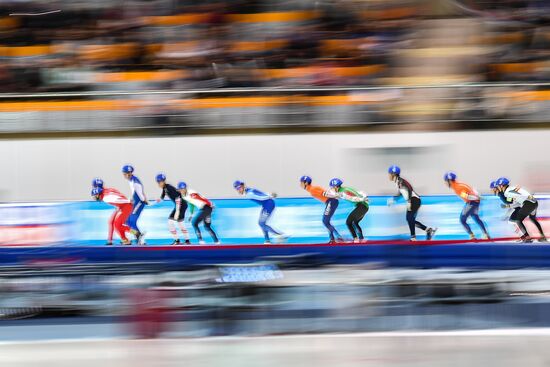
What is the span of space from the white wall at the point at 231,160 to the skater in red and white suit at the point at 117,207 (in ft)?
3.14

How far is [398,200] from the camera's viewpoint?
13047 millimetres

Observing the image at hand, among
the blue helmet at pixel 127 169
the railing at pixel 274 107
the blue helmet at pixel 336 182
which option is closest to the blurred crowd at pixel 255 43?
the railing at pixel 274 107

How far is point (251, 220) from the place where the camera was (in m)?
13.4

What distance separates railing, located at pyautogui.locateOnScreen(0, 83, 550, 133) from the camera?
13.8 m

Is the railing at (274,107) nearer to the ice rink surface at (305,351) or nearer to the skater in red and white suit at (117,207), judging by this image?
the skater in red and white suit at (117,207)

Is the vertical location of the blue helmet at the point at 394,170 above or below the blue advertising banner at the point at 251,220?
above

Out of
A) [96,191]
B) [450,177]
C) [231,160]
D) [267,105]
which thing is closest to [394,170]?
[450,177]

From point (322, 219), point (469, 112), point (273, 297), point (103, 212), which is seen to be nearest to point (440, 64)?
point (469, 112)

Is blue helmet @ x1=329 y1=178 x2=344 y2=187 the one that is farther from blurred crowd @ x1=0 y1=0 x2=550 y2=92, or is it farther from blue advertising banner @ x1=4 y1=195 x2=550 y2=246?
blurred crowd @ x1=0 y1=0 x2=550 y2=92

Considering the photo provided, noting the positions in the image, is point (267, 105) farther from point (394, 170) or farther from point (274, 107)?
point (394, 170)

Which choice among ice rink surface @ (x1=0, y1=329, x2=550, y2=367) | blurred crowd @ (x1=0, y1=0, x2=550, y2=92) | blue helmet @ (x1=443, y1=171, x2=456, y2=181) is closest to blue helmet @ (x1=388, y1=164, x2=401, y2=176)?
blue helmet @ (x1=443, y1=171, x2=456, y2=181)

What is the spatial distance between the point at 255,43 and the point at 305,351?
380 inches

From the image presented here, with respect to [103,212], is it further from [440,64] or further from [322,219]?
[440,64]

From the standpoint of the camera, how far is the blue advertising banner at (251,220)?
12.5m
